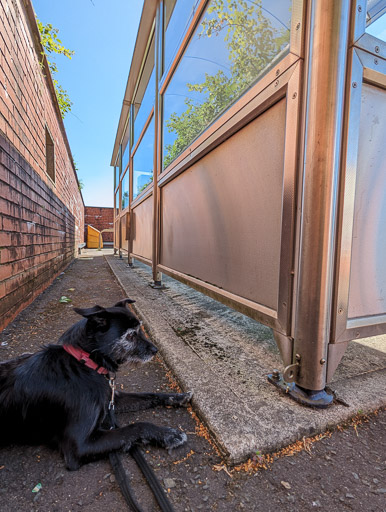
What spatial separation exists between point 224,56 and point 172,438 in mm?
3046

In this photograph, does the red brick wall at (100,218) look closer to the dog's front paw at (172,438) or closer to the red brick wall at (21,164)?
the red brick wall at (21,164)

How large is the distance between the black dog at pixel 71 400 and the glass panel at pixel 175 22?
3942 mm

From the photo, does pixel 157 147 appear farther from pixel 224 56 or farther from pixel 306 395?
pixel 306 395

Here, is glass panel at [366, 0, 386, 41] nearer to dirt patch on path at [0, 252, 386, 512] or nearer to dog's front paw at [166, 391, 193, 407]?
dirt patch on path at [0, 252, 386, 512]

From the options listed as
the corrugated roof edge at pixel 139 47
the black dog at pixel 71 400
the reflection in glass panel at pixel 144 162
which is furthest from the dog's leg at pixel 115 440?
the corrugated roof edge at pixel 139 47

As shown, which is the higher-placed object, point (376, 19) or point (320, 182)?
point (376, 19)

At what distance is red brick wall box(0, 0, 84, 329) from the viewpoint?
2703mm

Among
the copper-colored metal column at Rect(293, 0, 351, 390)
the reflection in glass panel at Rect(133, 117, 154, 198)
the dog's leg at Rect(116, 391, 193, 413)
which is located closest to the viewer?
the copper-colored metal column at Rect(293, 0, 351, 390)

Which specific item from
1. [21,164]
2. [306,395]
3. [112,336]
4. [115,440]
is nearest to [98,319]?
[112,336]

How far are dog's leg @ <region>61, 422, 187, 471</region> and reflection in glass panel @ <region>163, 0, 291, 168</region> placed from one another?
2.36 meters

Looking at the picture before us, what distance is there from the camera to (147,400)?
63.2 inches

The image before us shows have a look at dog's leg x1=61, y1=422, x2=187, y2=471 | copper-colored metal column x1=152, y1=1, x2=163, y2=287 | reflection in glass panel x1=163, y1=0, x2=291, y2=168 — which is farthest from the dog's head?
copper-colored metal column x1=152, y1=1, x2=163, y2=287

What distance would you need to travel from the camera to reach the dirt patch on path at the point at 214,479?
38.5 inches

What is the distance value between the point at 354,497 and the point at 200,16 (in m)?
4.23
